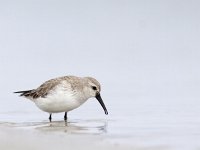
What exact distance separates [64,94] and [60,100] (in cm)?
14

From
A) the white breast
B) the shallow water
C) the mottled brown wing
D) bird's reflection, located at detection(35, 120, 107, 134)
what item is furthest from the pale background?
the white breast

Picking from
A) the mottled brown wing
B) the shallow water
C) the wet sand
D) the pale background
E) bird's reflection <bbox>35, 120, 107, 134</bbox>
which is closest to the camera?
the wet sand

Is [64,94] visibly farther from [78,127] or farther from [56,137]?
[56,137]

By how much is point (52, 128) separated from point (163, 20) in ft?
61.3

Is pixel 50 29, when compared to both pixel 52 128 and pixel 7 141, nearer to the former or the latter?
pixel 52 128

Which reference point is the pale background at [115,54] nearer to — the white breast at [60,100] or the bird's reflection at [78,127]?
the bird's reflection at [78,127]

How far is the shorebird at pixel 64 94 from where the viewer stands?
501 inches

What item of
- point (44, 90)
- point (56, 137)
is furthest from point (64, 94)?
point (56, 137)

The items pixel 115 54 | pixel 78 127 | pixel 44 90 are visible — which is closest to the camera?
pixel 78 127

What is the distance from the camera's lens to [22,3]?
111 feet

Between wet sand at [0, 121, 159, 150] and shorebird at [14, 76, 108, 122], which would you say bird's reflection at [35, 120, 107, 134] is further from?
shorebird at [14, 76, 108, 122]

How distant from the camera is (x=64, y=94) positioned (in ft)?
41.9

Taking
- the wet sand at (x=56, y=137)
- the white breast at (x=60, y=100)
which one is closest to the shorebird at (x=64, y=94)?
the white breast at (x=60, y=100)

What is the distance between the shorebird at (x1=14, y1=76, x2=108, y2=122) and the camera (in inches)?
501
